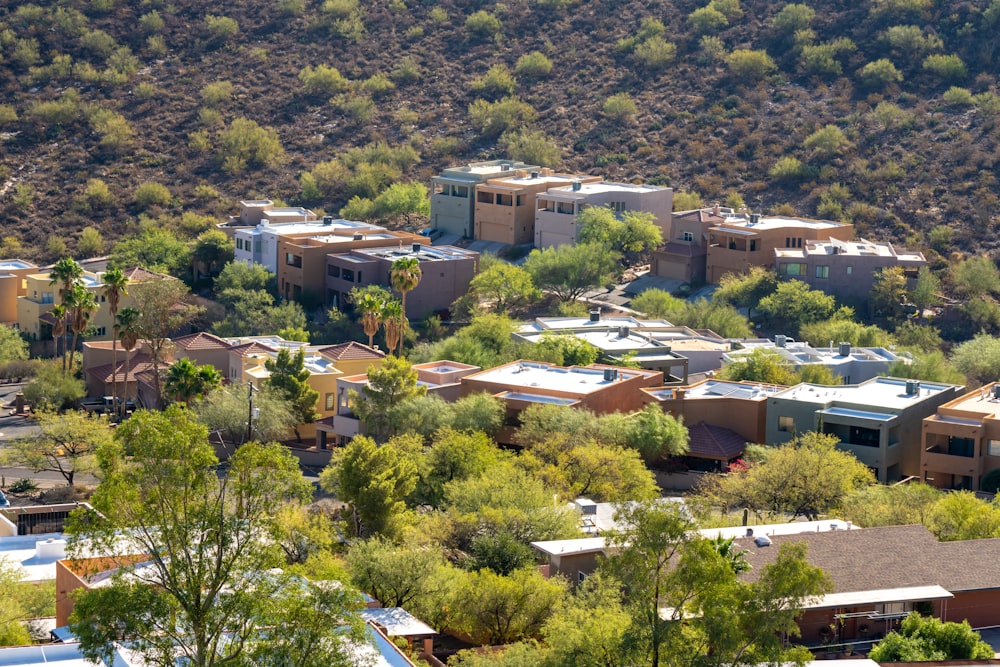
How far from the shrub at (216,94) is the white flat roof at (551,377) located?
70300 millimetres

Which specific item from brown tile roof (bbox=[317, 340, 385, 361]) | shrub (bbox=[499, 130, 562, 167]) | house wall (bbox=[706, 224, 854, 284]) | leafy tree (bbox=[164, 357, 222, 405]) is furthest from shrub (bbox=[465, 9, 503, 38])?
leafy tree (bbox=[164, 357, 222, 405])

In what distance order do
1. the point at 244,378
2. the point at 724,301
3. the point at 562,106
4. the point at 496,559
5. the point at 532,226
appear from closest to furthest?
the point at 496,559 → the point at 244,378 → the point at 724,301 → the point at 532,226 → the point at 562,106

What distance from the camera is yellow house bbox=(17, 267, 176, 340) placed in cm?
9481

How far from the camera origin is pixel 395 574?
47.2 meters

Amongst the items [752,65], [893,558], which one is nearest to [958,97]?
[752,65]

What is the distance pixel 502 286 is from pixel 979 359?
2499cm

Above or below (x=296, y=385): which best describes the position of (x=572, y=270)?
above

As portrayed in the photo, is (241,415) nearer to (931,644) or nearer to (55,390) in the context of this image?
(55,390)

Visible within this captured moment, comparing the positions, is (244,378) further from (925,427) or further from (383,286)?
(925,427)

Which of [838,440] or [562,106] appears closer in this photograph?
[838,440]

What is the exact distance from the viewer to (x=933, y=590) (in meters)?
46.1

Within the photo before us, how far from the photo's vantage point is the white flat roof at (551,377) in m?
72.8

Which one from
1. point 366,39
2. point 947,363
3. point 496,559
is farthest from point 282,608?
point 366,39

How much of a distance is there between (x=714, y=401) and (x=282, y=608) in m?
44.1
